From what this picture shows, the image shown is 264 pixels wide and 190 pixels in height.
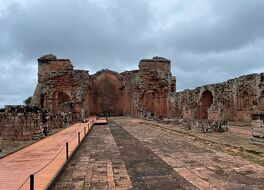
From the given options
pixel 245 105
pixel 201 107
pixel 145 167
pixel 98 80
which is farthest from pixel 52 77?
pixel 145 167

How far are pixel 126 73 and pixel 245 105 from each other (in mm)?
16503

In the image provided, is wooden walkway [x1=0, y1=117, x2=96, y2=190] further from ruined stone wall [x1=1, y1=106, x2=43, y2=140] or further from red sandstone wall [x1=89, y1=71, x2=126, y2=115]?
red sandstone wall [x1=89, y1=71, x2=126, y2=115]

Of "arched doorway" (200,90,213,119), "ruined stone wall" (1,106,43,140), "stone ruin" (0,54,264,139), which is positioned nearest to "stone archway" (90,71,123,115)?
"stone ruin" (0,54,264,139)

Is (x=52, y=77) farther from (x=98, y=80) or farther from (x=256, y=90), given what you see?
(x=256, y=90)

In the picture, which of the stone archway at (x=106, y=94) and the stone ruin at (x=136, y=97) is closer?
the stone ruin at (x=136, y=97)

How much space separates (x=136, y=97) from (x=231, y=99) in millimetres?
11525

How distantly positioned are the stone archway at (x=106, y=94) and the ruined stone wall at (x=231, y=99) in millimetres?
A: 12273

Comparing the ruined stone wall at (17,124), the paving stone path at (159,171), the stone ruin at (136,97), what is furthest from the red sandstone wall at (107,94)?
the paving stone path at (159,171)

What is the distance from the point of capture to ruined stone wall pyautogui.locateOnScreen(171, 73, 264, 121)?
1652cm

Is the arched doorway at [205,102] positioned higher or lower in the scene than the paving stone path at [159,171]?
higher

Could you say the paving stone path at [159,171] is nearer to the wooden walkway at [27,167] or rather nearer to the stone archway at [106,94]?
the wooden walkway at [27,167]

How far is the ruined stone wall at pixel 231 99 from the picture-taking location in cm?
1652

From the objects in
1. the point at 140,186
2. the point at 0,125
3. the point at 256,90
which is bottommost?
the point at 140,186

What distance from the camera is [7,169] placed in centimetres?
550
